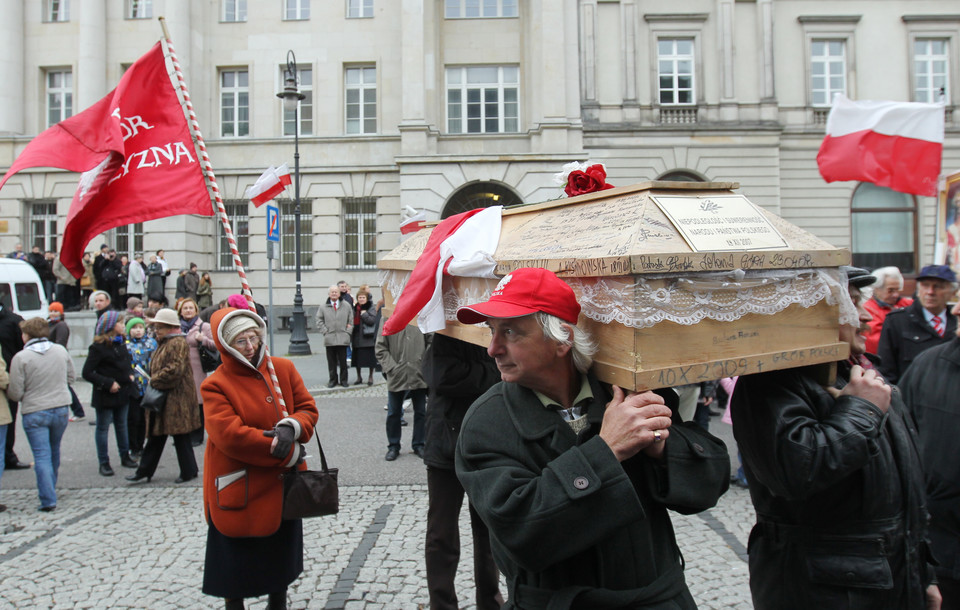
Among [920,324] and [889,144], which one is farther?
[889,144]

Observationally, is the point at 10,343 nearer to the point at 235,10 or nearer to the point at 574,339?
the point at 574,339

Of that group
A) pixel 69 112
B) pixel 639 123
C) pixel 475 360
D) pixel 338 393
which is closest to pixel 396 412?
pixel 475 360

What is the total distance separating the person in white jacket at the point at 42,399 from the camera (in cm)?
611

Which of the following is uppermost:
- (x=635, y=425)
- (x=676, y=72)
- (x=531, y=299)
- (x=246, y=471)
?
(x=676, y=72)

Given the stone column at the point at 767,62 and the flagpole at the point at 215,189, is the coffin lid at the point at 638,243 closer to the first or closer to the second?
the flagpole at the point at 215,189

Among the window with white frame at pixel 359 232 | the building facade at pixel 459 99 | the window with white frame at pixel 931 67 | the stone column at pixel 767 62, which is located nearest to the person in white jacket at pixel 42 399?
the building facade at pixel 459 99

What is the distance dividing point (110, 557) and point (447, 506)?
110 inches

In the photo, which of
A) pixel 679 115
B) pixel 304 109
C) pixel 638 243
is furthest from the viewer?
pixel 304 109

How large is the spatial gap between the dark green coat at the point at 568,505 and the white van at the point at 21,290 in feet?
52.9

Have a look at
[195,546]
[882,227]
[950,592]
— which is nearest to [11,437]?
[195,546]

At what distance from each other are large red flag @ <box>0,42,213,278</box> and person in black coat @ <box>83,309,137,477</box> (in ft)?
10.9

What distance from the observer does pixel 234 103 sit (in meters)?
23.0

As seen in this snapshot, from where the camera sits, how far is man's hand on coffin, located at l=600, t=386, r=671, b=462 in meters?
1.75

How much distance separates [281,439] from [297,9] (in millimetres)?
22975
